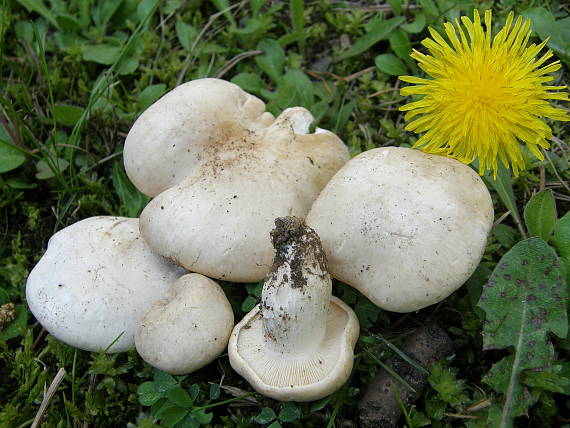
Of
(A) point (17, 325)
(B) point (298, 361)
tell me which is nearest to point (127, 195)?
(A) point (17, 325)

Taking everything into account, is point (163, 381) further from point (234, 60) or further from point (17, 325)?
point (234, 60)

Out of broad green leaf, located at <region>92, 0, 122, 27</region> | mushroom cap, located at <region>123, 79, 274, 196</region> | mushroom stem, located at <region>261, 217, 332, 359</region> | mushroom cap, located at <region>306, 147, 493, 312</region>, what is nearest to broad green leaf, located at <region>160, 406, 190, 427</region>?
mushroom stem, located at <region>261, 217, 332, 359</region>

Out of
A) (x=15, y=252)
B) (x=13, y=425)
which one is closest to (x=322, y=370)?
(x=13, y=425)

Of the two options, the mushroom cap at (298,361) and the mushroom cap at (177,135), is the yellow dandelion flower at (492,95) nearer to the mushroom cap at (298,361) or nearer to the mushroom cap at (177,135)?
the mushroom cap at (298,361)

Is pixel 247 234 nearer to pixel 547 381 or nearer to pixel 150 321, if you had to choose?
pixel 150 321

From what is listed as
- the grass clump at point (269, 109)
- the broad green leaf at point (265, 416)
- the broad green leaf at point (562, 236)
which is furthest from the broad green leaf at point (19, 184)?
the broad green leaf at point (562, 236)

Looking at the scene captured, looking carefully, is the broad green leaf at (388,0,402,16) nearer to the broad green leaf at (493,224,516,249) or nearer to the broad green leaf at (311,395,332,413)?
the broad green leaf at (493,224,516,249)

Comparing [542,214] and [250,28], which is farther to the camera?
[250,28]
